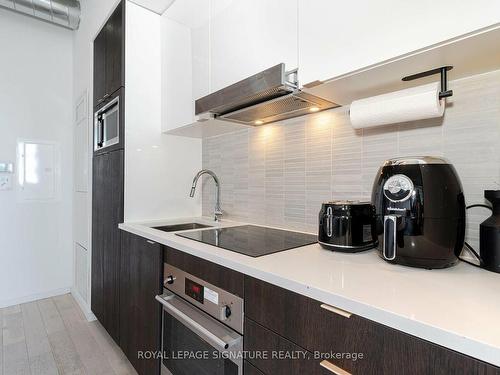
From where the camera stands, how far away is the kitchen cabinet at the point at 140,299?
137 centimetres

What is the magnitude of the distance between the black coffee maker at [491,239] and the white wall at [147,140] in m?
1.71

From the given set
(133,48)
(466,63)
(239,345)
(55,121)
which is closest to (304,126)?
(466,63)

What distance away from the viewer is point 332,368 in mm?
634

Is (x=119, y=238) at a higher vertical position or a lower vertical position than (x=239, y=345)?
higher

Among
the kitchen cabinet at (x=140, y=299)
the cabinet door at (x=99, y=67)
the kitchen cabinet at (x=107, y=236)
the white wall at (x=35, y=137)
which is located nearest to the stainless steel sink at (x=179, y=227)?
the kitchen cabinet at (x=140, y=299)

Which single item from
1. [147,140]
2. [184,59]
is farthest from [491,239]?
[147,140]

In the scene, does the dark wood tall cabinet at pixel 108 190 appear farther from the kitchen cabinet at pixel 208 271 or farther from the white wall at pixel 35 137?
the white wall at pixel 35 137

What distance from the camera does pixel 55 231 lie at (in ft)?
9.53

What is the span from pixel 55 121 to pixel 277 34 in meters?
2.76

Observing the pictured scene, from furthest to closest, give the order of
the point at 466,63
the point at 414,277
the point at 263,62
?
the point at 263,62
the point at 466,63
the point at 414,277

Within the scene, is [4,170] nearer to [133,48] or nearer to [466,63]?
[133,48]

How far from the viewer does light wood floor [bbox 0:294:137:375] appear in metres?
1.74

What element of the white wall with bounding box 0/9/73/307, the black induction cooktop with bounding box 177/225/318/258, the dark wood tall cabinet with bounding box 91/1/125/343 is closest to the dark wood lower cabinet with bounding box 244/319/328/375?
the black induction cooktop with bounding box 177/225/318/258

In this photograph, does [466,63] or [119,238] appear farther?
[119,238]
